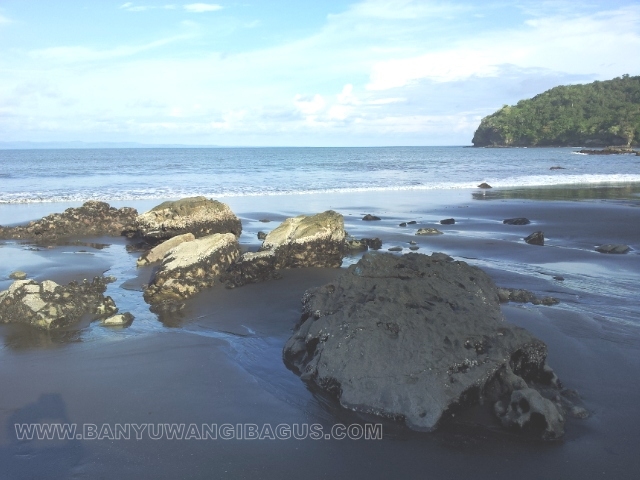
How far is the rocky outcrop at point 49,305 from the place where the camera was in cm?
757

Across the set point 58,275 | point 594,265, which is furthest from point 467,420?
point 58,275

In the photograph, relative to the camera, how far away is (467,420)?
4820 mm

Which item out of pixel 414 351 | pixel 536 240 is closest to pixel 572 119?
pixel 536 240

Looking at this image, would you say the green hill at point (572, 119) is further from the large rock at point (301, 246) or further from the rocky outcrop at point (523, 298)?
the rocky outcrop at point (523, 298)

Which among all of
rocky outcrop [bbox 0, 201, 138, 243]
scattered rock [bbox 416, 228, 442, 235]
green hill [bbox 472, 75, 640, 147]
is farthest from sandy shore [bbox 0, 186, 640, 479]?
green hill [bbox 472, 75, 640, 147]

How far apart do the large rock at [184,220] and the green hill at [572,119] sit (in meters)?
98.1

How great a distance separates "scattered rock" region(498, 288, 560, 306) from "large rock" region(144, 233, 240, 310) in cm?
470

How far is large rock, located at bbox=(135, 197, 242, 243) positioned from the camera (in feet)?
45.0

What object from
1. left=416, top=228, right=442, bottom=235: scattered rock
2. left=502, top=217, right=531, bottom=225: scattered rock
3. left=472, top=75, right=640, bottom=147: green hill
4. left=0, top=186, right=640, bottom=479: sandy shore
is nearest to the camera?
left=0, top=186, right=640, bottom=479: sandy shore

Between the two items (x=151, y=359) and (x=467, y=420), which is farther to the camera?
(x=151, y=359)

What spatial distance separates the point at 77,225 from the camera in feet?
51.9

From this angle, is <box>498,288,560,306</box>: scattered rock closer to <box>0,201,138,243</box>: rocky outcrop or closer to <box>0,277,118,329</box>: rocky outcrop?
<box>0,277,118,329</box>: rocky outcrop

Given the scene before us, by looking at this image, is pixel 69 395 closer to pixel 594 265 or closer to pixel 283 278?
pixel 283 278

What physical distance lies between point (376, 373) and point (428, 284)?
1.56 m
